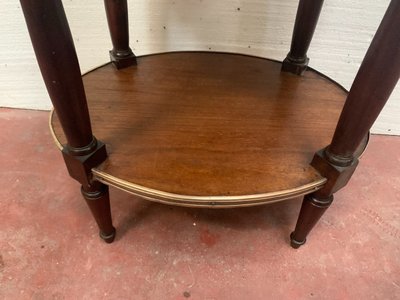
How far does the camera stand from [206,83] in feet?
2.85

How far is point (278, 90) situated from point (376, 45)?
41 cm

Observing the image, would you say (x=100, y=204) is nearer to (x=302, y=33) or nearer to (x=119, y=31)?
(x=119, y=31)

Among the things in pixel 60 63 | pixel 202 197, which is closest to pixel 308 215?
pixel 202 197

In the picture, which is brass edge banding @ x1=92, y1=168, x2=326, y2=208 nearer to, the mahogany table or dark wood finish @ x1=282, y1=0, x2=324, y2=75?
the mahogany table

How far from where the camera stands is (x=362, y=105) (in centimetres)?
49

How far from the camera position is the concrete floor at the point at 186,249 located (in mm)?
745

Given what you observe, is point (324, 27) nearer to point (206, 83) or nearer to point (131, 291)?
point (206, 83)

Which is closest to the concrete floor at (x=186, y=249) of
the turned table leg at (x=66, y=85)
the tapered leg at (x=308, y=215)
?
the tapered leg at (x=308, y=215)

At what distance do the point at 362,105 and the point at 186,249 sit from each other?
539mm

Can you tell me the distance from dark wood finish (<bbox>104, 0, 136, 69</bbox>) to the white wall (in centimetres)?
21

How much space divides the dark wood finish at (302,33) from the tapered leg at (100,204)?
60cm

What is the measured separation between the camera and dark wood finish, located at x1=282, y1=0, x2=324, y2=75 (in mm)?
779

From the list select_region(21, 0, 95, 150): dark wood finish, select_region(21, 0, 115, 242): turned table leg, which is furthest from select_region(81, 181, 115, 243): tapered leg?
select_region(21, 0, 95, 150): dark wood finish

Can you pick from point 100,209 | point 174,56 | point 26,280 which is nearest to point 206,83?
point 174,56
